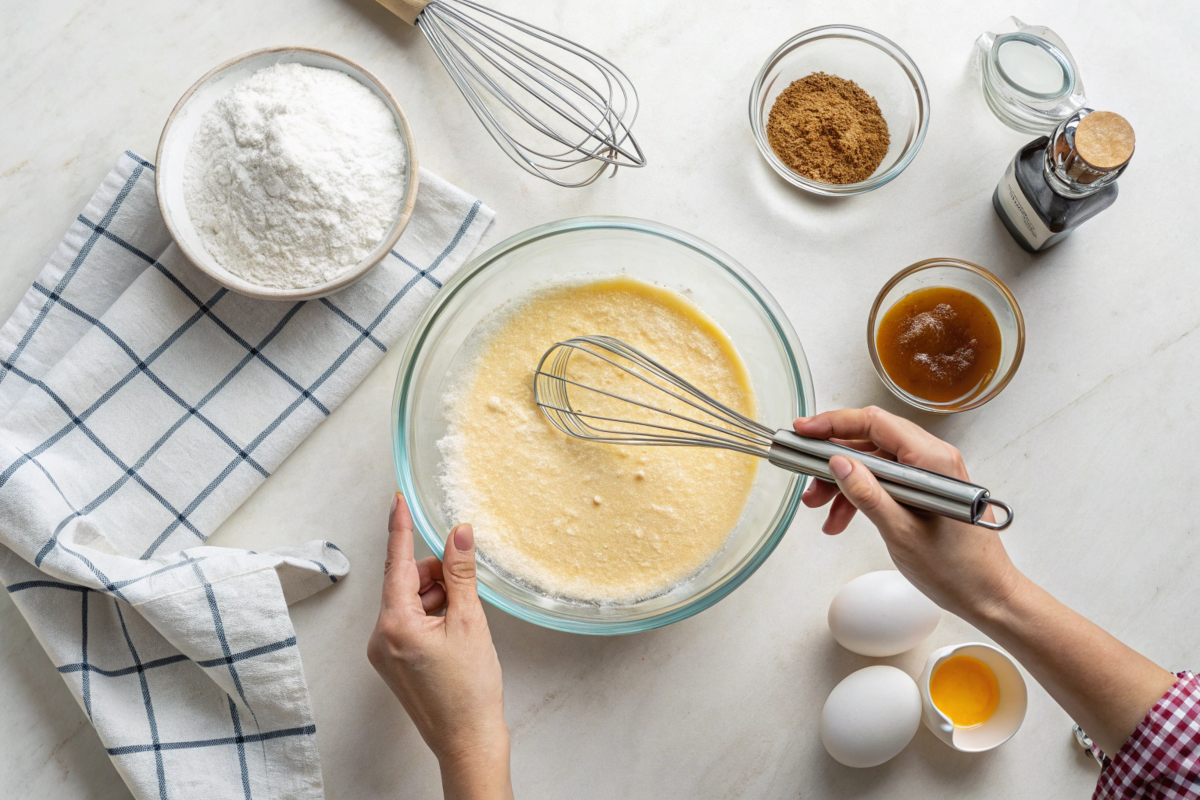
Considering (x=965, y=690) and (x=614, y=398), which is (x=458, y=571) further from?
(x=965, y=690)

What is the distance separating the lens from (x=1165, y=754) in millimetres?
1058

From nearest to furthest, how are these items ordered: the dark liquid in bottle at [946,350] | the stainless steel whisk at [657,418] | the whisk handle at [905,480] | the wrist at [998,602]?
1. the whisk handle at [905,480]
2. the stainless steel whisk at [657,418]
3. the wrist at [998,602]
4. the dark liquid in bottle at [946,350]

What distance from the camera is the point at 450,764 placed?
114cm

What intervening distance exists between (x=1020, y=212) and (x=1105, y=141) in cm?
19

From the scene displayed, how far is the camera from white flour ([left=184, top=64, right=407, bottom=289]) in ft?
3.87

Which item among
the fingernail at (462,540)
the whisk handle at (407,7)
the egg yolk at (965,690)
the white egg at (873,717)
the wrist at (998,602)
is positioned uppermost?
the whisk handle at (407,7)

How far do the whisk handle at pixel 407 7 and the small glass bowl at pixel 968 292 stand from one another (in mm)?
937

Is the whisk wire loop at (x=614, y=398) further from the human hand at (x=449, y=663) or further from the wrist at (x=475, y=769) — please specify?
the wrist at (x=475, y=769)

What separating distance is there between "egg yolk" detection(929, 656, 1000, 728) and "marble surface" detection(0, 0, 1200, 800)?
0.26ft

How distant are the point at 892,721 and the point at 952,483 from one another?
0.51 metres

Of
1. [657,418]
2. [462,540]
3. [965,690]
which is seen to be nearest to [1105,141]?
[657,418]

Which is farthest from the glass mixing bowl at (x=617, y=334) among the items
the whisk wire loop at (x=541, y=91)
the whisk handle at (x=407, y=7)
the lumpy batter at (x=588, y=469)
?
the whisk handle at (x=407, y=7)

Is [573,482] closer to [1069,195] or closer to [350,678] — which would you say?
[350,678]

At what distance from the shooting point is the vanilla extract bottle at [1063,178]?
1143mm
